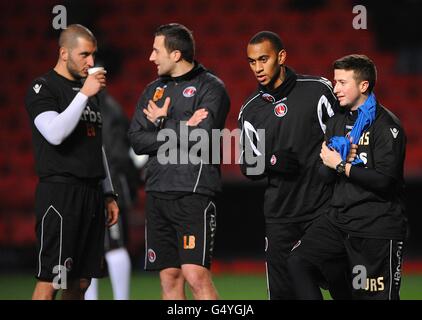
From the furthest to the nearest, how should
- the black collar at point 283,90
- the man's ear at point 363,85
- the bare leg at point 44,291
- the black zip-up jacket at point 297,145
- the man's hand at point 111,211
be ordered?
1. the man's hand at point 111,211
2. the black collar at point 283,90
3. the black zip-up jacket at point 297,145
4. the bare leg at point 44,291
5. the man's ear at point 363,85

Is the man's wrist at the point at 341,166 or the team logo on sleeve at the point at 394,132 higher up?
the team logo on sleeve at the point at 394,132

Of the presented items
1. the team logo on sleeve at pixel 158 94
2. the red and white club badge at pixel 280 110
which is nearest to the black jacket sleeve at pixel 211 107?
the team logo on sleeve at pixel 158 94

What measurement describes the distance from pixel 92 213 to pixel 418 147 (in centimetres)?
724

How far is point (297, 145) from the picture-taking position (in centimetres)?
541

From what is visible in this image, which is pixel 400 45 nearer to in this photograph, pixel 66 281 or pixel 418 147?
pixel 418 147

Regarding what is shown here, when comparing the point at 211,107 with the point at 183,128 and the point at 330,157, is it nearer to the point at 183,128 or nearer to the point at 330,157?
the point at 183,128

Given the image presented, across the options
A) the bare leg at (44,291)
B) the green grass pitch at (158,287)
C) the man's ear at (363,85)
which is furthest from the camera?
the green grass pitch at (158,287)

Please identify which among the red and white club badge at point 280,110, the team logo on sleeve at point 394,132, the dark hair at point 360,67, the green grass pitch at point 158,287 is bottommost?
the green grass pitch at point 158,287

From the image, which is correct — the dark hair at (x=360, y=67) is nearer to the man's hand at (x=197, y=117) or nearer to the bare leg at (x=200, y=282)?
the man's hand at (x=197, y=117)

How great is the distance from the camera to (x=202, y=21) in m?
13.9

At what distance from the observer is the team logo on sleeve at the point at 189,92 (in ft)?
18.4

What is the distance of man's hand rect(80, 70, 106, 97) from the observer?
5.27 metres

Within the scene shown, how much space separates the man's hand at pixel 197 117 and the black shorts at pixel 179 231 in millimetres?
460

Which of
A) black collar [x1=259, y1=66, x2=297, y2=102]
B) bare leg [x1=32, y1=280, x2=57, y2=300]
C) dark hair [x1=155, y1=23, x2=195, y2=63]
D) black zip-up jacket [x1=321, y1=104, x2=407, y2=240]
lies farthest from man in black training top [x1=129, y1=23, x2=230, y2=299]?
black zip-up jacket [x1=321, y1=104, x2=407, y2=240]
